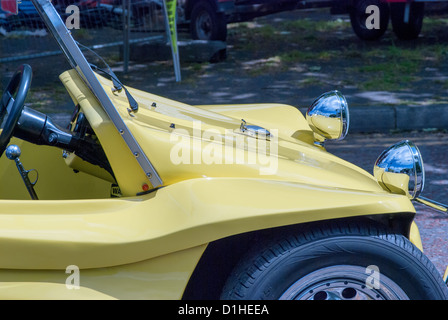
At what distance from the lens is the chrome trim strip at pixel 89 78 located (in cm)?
212

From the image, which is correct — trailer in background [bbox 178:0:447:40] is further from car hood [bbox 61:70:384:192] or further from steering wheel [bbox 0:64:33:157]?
steering wheel [bbox 0:64:33:157]

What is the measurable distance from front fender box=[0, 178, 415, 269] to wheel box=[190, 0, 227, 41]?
686cm

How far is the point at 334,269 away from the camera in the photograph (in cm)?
204

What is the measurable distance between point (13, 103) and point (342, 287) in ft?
3.99

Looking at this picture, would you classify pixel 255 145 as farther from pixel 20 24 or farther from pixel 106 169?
pixel 20 24

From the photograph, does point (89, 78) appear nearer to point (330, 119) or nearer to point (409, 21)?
point (330, 119)

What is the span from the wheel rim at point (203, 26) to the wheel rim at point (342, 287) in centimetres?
714

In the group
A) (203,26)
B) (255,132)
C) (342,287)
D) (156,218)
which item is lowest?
(342,287)

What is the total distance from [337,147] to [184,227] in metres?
3.62

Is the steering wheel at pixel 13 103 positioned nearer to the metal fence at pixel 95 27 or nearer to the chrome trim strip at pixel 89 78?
the chrome trim strip at pixel 89 78

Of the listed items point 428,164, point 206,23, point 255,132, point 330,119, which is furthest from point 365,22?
point 255,132

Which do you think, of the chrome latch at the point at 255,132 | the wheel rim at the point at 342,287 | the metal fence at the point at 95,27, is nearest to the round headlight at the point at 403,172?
the wheel rim at the point at 342,287
